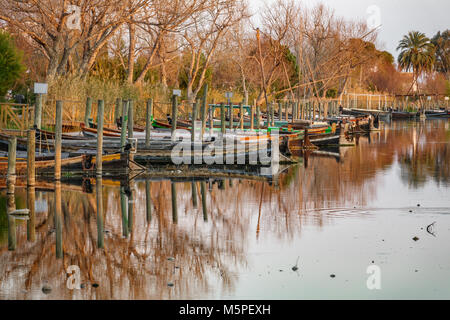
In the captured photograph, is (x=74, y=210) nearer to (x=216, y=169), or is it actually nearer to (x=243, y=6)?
(x=216, y=169)

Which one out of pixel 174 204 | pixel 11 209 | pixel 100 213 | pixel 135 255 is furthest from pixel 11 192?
pixel 135 255

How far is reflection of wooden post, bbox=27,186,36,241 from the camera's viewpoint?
588 inches

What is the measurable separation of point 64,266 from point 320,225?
6.00 metres

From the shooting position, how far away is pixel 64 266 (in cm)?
1245

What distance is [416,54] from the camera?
118000 millimetres

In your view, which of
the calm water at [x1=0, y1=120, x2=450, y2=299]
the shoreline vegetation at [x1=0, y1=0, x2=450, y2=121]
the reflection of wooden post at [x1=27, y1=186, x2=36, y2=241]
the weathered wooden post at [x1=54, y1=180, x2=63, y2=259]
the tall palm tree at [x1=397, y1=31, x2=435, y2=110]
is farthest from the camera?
the tall palm tree at [x1=397, y1=31, x2=435, y2=110]

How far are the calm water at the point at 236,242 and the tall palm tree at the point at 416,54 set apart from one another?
321ft

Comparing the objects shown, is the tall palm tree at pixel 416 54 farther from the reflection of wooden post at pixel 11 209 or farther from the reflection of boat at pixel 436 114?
the reflection of wooden post at pixel 11 209

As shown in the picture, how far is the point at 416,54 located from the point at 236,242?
357 ft

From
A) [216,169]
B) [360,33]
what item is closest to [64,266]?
[216,169]

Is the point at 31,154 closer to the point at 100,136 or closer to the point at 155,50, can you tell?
the point at 100,136

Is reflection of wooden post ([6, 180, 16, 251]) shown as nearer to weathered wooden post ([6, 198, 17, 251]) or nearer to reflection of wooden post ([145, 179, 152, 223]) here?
weathered wooden post ([6, 198, 17, 251])

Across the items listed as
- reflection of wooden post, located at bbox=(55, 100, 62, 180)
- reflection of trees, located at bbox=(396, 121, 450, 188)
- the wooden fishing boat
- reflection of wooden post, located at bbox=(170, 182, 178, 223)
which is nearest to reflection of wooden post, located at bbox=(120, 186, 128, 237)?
reflection of wooden post, located at bbox=(170, 182, 178, 223)

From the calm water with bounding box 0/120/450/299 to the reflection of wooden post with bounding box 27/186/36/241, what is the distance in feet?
0.32
